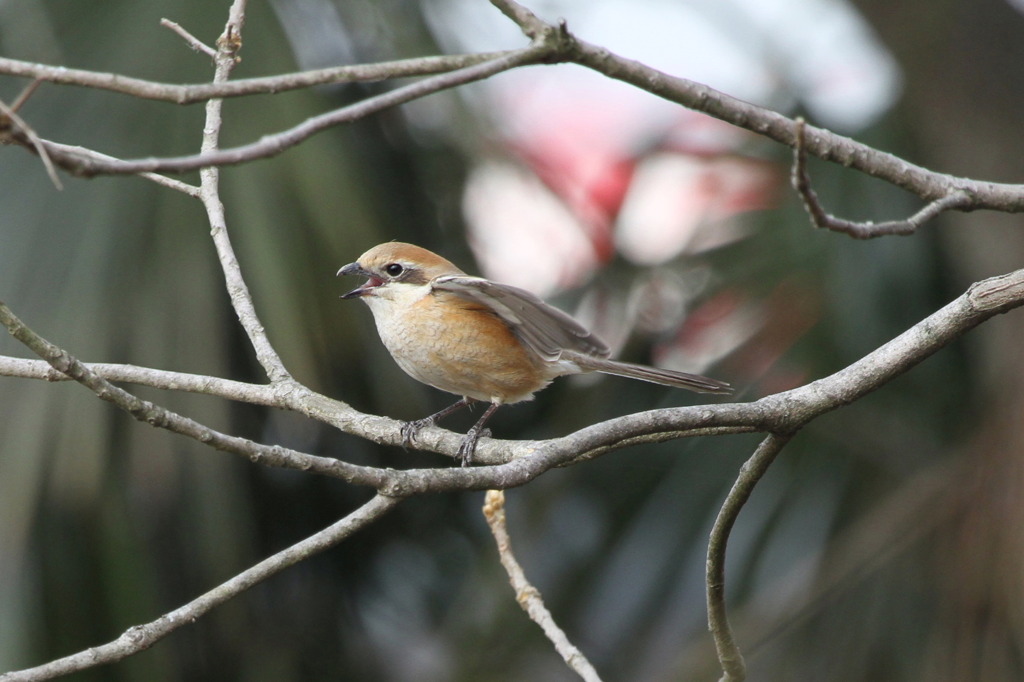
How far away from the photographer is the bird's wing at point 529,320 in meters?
2.80

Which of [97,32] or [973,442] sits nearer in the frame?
[973,442]

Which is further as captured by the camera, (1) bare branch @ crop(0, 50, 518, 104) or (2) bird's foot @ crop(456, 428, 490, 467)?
(2) bird's foot @ crop(456, 428, 490, 467)

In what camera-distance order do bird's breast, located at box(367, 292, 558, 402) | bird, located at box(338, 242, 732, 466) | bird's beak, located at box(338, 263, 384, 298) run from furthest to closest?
bird's beak, located at box(338, 263, 384, 298) → bird's breast, located at box(367, 292, 558, 402) → bird, located at box(338, 242, 732, 466)

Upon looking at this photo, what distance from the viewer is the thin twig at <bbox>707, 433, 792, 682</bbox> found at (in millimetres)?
1769

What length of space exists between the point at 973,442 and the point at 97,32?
324cm

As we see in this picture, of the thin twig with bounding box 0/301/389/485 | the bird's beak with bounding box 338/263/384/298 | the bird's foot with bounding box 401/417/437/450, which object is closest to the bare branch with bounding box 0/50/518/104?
the thin twig with bounding box 0/301/389/485

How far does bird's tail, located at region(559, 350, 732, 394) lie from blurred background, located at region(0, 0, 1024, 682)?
0.84 m

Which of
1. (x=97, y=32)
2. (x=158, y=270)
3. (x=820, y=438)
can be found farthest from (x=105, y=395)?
(x=820, y=438)

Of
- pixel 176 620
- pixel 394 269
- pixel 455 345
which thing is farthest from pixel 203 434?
pixel 394 269

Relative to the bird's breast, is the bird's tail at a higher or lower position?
lower

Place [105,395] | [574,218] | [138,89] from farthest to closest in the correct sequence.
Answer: [574,218]
[105,395]
[138,89]

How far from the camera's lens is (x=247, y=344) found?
3736 mm

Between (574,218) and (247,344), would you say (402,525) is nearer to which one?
(247,344)

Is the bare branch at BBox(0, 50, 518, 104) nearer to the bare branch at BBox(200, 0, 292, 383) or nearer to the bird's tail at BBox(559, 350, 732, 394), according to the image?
the bare branch at BBox(200, 0, 292, 383)
